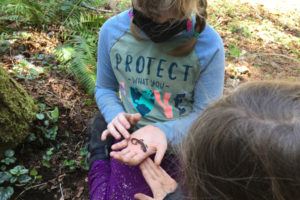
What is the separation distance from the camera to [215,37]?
5.16ft

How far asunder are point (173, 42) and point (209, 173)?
0.90 m

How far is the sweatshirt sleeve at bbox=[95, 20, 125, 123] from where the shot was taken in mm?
1787

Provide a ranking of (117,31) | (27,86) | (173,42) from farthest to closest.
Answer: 1. (27,86)
2. (117,31)
3. (173,42)

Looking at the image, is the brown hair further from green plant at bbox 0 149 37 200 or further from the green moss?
green plant at bbox 0 149 37 200

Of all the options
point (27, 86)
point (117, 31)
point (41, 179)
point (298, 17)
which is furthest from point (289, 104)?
point (298, 17)

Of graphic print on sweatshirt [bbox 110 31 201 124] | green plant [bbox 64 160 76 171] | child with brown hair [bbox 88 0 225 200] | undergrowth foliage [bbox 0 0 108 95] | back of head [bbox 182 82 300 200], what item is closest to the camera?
back of head [bbox 182 82 300 200]

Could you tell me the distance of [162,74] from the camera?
1669mm

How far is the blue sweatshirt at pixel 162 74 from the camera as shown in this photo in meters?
1.57

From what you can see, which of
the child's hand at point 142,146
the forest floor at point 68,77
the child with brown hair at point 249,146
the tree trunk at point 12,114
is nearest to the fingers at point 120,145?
the child's hand at point 142,146

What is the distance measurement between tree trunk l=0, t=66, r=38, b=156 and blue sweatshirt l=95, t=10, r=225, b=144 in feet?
2.28

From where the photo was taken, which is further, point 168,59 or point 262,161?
point 168,59

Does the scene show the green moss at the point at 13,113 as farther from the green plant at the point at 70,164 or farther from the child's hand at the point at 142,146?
the child's hand at the point at 142,146

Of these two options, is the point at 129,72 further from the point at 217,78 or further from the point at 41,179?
the point at 41,179

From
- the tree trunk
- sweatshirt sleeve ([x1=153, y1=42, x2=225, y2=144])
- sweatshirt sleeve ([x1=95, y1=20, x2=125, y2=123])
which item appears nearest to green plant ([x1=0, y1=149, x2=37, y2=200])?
the tree trunk
